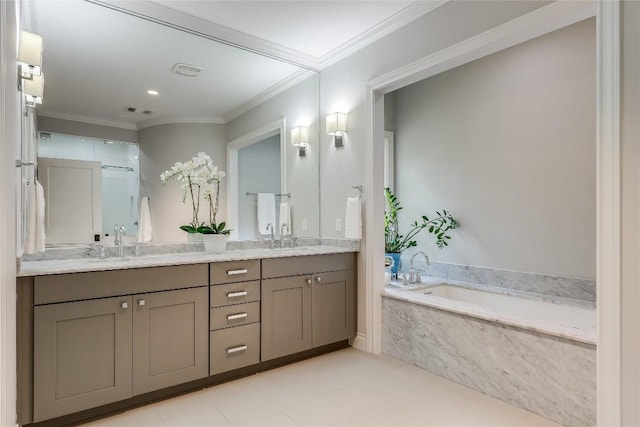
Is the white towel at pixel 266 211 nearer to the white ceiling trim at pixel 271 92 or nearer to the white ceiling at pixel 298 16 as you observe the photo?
the white ceiling trim at pixel 271 92

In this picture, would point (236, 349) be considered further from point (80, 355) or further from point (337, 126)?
point (337, 126)

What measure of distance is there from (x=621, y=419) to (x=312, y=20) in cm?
288

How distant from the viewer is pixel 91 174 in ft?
7.86

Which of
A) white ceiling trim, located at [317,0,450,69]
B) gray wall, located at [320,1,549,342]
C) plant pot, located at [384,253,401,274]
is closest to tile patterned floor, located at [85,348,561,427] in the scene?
gray wall, located at [320,1,549,342]

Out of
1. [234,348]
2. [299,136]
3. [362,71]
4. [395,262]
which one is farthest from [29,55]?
[395,262]

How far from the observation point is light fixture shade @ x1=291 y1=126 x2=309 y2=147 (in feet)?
11.5

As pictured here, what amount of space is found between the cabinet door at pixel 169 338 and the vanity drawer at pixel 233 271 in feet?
0.35

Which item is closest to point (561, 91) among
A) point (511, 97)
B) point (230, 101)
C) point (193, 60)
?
point (511, 97)

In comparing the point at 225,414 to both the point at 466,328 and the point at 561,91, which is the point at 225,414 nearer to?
the point at 466,328

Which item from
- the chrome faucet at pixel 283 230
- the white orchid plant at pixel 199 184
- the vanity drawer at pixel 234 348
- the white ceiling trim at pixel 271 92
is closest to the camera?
the vanity drawer at pixel 234 348

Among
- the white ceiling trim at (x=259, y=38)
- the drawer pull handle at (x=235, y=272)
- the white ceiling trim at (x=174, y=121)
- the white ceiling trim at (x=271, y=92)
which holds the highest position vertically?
the white ceiling trim at (x=259, y=38)

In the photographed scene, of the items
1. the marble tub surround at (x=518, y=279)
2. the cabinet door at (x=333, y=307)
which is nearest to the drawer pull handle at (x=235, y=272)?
the cabinet door at (x=333, y=307)

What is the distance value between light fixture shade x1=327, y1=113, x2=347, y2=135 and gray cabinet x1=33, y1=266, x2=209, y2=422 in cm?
165

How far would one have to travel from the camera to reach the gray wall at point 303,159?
3.45m
